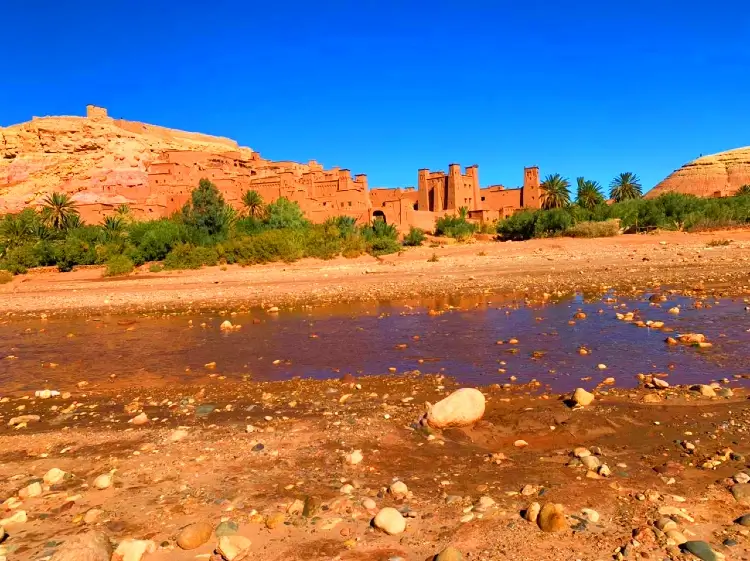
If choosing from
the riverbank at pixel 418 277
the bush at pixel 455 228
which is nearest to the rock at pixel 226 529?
the riverbank at pixel 418 277

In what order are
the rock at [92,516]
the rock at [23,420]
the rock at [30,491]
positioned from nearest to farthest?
the rock at [92,516], the rock at [30,491], the rock at [23,420]

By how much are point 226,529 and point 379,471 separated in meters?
1.17

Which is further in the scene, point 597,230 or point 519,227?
point 519,227

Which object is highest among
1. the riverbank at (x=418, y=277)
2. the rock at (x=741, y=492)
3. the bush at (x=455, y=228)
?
the bush at (x=455, y=228)

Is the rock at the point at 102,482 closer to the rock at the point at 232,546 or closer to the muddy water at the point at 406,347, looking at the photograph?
the rock at the point at 232,546

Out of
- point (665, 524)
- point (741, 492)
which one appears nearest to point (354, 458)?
point (665, 524)

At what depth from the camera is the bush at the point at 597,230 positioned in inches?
1115

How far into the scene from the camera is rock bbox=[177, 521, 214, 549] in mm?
2717

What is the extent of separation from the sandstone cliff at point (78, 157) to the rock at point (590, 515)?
187 ft

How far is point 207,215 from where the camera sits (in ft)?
107

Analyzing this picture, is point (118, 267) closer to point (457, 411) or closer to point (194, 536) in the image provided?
point (457, 411)

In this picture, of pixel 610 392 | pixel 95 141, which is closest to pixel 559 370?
pixel 610 392

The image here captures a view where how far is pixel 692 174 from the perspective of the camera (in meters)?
70.6

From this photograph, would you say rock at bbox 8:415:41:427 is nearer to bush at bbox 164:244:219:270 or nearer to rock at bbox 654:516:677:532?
rock at bbox 654:516:677:532
